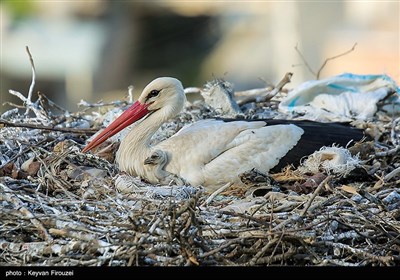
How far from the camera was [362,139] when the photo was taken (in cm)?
572

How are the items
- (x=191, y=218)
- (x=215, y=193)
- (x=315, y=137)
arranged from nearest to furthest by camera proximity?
(x=191, y=218), (x=215, y=193), (x=315, y=137)

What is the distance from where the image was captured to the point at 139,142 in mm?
5680

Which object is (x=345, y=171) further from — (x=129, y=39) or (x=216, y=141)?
(x=129, y=39)

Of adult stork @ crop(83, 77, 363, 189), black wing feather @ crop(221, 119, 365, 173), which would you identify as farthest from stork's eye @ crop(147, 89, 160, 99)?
black wing feather @ crop(221, 119, 365, 173)

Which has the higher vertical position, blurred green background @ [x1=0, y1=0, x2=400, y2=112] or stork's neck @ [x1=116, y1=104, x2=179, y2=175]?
stork's neck @ [x1=116, y1=104, x2=179, y2=175]

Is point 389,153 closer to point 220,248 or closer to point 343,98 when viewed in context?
point 343,98

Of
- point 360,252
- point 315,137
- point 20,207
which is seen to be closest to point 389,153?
point 315,137

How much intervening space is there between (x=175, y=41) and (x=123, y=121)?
12.3m

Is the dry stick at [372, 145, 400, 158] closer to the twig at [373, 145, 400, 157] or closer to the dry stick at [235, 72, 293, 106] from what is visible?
the twig at [373, 145, 400, 157]

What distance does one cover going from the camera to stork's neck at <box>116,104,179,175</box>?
5.59 m

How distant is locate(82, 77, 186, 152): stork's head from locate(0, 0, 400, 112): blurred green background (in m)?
7.76

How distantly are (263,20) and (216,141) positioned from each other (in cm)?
1389
